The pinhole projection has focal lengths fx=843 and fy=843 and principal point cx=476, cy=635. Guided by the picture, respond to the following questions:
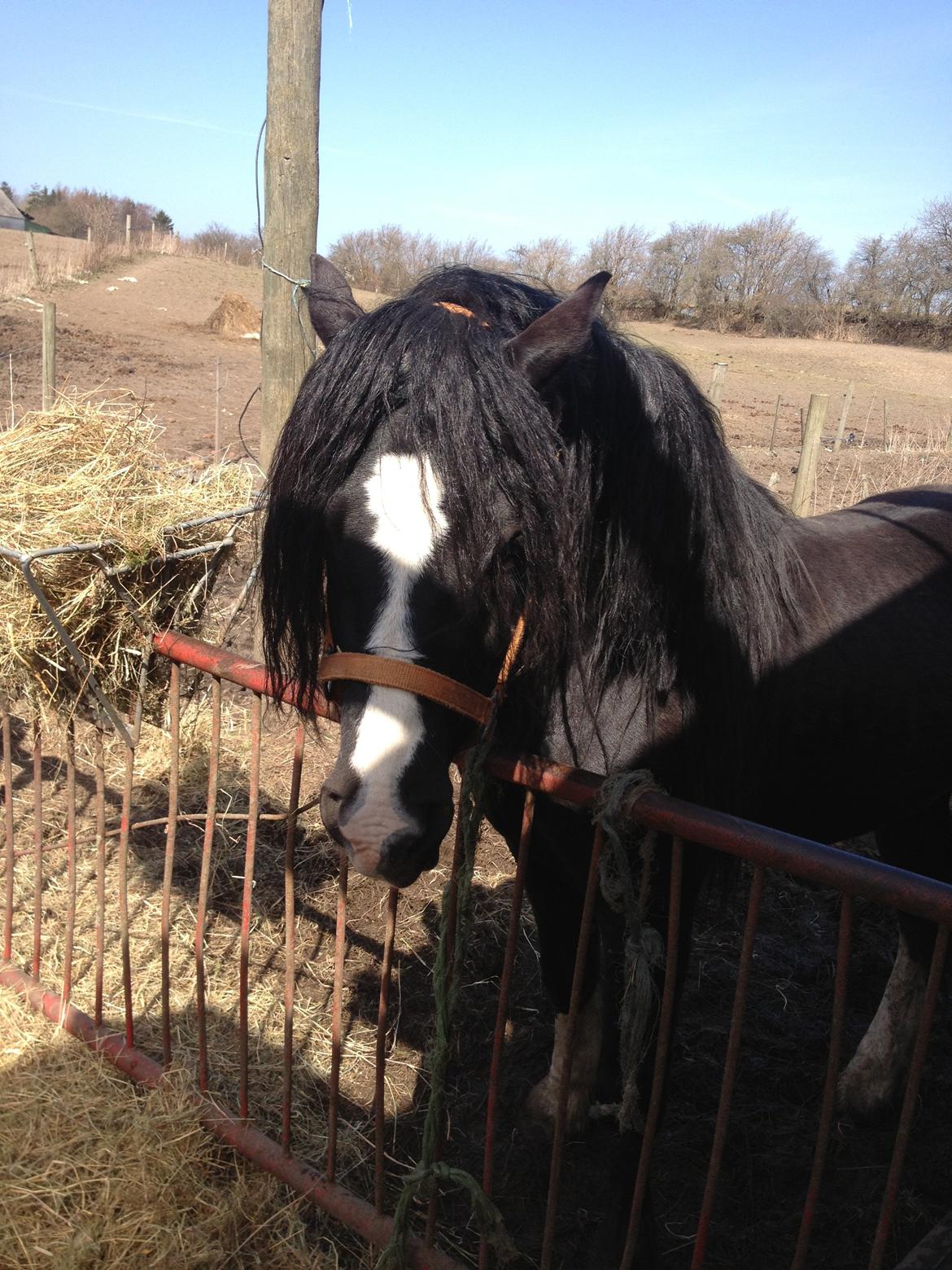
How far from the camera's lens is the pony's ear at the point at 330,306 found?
190 cm

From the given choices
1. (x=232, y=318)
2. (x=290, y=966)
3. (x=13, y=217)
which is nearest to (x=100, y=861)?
(x=290, y=966)

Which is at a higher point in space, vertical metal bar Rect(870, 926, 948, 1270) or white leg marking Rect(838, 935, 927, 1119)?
vertical metal bar Rect(870, 926, 948, 1270)

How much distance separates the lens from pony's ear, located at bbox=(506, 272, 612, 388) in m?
1.53

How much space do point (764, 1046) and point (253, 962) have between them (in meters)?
1.85

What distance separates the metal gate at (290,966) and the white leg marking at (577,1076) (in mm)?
166

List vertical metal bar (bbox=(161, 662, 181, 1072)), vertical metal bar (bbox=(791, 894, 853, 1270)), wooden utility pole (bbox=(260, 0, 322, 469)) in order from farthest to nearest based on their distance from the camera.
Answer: wooden utility pole (bbox=(260, 0, 322, 469)) → vertical metal bar (bbox=(161, 662, 181, 1072)) → vertical metal bar (bbox=(791, 894, 853, 1270))

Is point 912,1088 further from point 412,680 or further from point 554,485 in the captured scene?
point 554,485

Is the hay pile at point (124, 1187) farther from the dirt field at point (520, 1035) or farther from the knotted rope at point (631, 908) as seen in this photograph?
the knotted rope at point (631, 908)

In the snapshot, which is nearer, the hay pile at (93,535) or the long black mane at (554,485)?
the long black mane at (554,485)

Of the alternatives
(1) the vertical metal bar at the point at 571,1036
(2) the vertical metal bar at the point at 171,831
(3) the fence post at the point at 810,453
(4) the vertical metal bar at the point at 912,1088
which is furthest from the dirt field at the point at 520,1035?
(3) the fence post at the point at 810,453

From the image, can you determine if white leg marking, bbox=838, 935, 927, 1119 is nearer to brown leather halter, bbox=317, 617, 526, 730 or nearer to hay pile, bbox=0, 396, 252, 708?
brown leather halter, bbox=317, 617, 526, 730

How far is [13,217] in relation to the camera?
50000mm

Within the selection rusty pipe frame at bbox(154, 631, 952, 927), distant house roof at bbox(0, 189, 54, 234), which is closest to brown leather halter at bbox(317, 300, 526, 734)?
rusty pipe frame at bbox(154, 631, 952, 927)

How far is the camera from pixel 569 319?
1540 millimetres
